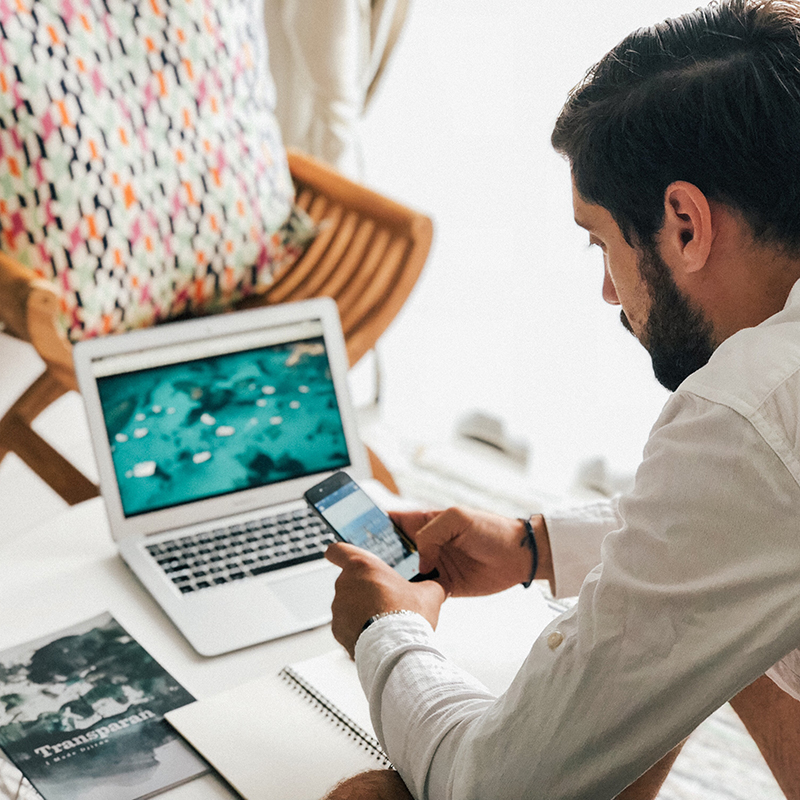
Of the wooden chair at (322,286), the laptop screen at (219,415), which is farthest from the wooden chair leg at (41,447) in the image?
the laptop screen at (219,415)

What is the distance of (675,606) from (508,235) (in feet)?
5.41

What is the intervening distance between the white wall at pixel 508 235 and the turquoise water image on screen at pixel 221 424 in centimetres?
100

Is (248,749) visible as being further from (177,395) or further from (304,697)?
(177,395)

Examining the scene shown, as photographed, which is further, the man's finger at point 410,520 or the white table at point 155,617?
the man's finger at point 410,520

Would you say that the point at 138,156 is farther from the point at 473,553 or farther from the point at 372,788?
the point at 372,788

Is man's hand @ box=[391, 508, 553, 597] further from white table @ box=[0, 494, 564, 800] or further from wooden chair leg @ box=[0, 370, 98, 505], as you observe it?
wooden chair leg @ box=[0, 370, 98, 505]

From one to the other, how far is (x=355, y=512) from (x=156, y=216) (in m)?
0.85

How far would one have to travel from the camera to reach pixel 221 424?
4.00ft

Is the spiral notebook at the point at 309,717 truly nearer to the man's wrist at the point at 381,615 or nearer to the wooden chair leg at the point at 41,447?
the man's wrist at the point at 381,615

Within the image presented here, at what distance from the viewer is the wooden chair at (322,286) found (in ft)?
4.71

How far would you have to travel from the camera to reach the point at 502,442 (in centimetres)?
239

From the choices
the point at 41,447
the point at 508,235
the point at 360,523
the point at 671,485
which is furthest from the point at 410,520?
the point at 508,235

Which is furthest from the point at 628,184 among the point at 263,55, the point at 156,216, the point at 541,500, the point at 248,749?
the point at 541,500

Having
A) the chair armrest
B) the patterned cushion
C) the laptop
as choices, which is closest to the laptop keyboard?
the laptop
